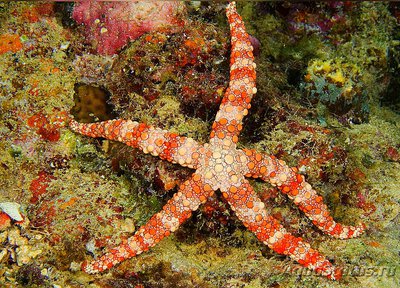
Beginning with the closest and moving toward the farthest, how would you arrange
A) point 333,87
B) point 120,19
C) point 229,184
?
point 229,184 < point 120,19 < point 333,87

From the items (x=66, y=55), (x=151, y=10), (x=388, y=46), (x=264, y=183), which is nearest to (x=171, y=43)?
(x=151, y=10)

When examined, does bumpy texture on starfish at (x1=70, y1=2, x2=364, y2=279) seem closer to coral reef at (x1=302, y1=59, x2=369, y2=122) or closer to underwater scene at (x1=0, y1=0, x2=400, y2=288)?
underwater scene at (x1=0, y1=0, x2=400, y2=288)

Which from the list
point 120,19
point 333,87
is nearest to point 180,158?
point 120,19

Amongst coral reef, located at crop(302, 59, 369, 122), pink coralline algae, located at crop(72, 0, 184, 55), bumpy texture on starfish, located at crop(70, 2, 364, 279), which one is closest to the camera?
bumpy texture on starfish, located at crop(70, 2, 364, 279)

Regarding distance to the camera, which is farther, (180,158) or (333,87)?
(333,87)

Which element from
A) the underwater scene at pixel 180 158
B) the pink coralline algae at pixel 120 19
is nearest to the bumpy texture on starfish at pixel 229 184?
the underwater scene at pixel 180 158

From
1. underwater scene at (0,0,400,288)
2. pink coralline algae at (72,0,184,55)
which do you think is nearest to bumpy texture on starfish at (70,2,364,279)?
underwater scene at (0,0,400,288)

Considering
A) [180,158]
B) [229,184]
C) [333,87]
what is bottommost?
[229,184]

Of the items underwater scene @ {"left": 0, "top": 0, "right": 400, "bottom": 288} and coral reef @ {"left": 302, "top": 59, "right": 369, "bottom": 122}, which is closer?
underwater scene @ {"left": 0, "top": 0, "right": 400, "bottom": 288}

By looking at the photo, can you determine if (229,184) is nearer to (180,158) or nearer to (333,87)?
(180,158)
